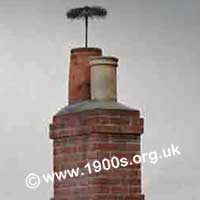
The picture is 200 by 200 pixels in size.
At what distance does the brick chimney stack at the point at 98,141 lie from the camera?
24.0ft

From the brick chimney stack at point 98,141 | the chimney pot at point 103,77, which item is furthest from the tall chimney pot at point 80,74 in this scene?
the chimney pot at point 103,77

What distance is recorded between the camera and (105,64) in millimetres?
7609

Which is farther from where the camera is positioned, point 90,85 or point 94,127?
point 90,85

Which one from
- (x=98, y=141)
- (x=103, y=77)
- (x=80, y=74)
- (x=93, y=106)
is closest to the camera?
(x=98, y=141)

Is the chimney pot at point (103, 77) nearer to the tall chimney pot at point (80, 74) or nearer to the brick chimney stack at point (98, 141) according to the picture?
the brick chimney stack at point (98, 141)

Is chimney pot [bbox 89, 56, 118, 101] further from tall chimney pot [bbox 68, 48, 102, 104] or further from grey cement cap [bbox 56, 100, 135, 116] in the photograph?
tall chimney pot [bbox 68, 48, 102, 104]

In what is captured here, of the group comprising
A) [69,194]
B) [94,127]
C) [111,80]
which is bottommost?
[69,194]

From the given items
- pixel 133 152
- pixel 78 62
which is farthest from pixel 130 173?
pixel 78 62

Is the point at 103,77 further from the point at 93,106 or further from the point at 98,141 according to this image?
the point at 98,141

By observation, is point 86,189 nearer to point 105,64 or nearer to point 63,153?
point 63,153

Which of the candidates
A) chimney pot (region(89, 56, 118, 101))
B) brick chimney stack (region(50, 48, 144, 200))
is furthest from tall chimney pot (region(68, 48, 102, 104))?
chimney pot (region(89, 56, 118, 101))

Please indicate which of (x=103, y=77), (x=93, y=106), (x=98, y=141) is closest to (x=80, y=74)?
(x=103, y=77)

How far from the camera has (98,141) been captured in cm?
731

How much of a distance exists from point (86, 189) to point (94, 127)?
561mm
